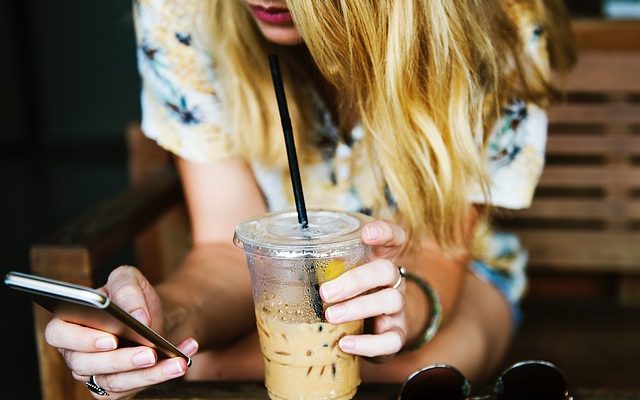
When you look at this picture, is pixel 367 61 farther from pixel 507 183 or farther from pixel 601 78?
pixel 601 78

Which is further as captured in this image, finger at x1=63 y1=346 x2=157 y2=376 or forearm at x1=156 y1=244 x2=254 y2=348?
Answer: forearm at x1=156 y1=244 x2=254 y2=348

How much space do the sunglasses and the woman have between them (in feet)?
0.22

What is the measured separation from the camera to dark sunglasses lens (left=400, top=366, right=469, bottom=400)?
3.35 feet

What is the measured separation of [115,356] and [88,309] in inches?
4.8

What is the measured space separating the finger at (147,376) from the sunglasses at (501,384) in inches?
11.8

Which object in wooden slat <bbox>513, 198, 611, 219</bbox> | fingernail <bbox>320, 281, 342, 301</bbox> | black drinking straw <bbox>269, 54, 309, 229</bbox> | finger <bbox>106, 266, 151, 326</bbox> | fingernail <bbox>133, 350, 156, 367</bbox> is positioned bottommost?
wooden slat <bbox>513, 198, 611, 219</bbox>

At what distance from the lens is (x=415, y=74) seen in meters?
1.19

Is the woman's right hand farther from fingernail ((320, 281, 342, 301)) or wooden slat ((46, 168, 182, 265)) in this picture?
wooden slat ((46, 168, 182, 265))

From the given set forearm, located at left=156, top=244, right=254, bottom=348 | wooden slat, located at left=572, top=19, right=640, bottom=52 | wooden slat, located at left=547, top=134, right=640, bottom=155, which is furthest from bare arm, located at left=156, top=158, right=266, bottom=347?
wooden slat, located at left=572, top=19, right=640, bottom=52

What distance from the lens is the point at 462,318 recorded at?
1.55 m

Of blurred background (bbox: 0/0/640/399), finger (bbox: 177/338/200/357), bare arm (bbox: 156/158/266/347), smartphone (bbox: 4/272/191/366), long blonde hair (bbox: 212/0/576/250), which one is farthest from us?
blurred background (bbox: 0/0/640/399)

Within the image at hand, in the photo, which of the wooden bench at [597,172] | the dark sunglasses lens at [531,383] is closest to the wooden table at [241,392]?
the dark sunglasses lens at [531,383]

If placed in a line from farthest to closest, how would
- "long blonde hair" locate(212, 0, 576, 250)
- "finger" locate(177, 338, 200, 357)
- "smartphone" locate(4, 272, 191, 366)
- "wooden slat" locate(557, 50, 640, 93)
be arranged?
"wooden slat" locate(557, 50, 640, 93) → "long blonde hair" locate(212, 0, 576, 250) → "finger" locate(177, 338, 200, 357) → "smartphone" locate(4, 272, 191, 366)

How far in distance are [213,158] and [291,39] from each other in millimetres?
408
